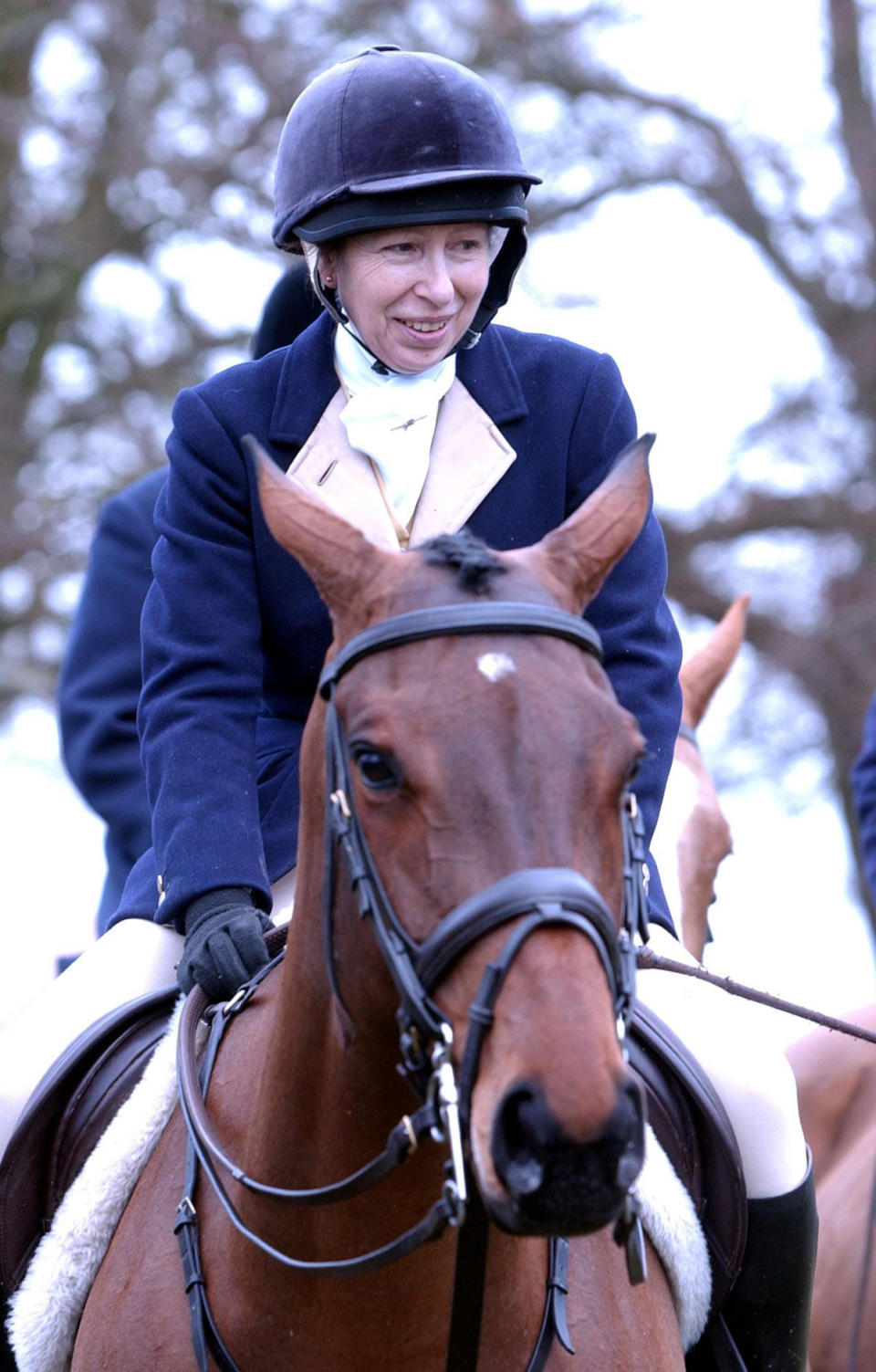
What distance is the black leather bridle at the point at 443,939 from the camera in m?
2.45

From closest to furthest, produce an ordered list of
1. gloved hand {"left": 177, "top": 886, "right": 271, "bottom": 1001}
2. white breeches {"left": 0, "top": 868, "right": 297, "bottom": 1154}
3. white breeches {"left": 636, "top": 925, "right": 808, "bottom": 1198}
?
gloved hand {"left": 177, "top": 886, "right": 271, "bottom": 1001}, white breeches {"left": 636, "top": 925, "right": 808, "bottom": 1198}, white breeches {"left": 0, "top": 868, "right": 297, "bottom": 1154}

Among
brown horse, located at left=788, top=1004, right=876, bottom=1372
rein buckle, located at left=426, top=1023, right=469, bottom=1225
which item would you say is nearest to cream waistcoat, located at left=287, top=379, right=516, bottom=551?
rein buckle, located at left=426, top=1023, right=469, bottom=1225

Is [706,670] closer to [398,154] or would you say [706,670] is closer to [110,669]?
[110,669]

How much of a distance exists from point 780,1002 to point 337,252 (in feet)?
5.73

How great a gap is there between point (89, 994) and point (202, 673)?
0.74 metres

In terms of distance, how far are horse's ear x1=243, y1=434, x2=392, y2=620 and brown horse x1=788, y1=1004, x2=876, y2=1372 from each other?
3766 mm

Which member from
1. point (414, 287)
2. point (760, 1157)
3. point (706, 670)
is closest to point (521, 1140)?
point (760, 1157)

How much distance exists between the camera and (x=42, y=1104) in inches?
147

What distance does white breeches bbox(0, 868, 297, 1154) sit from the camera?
382cm

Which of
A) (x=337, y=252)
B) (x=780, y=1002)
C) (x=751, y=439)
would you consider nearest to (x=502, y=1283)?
(x=780, y=1002)

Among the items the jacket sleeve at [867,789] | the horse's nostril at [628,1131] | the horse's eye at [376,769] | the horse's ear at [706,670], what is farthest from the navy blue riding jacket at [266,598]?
the jacket sleeve at [867,789]

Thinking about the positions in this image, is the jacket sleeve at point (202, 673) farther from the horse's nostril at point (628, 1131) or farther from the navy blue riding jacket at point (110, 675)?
the navy blue riding jacket at point (110, 675)

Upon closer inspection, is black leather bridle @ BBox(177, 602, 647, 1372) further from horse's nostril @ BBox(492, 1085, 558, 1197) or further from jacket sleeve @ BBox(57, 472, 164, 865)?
jacket sleeve @ BBox(57, 472, 164, 865)

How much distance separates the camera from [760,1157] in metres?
3.67
